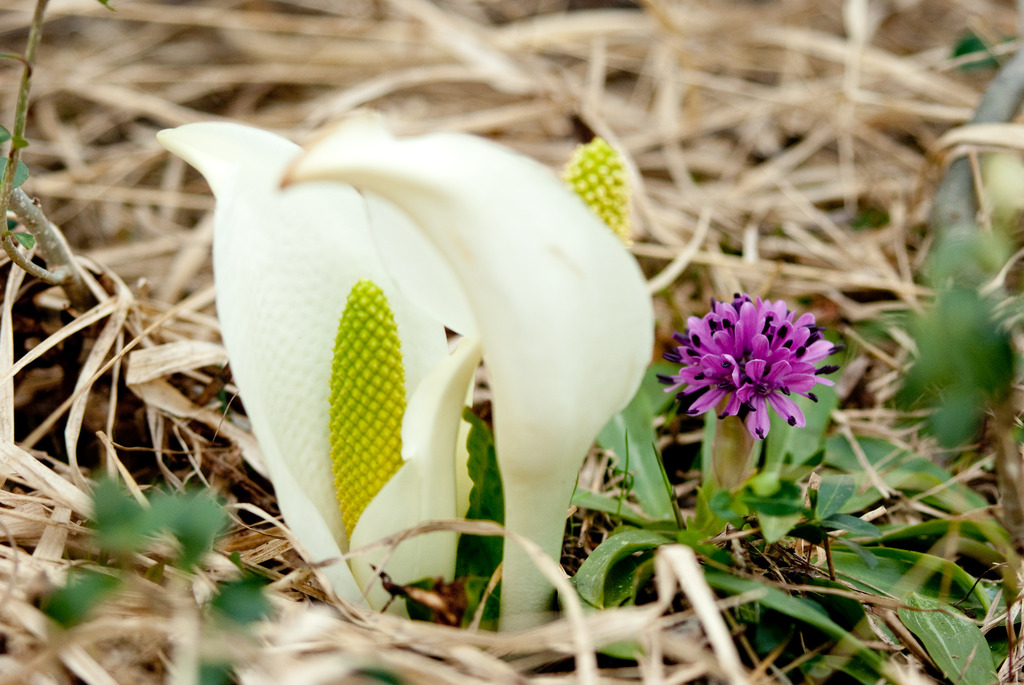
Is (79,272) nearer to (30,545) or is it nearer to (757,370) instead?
(30,545)

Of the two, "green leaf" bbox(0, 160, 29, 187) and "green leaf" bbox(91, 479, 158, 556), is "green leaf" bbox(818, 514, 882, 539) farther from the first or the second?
"green leaf" bbox(0, 160, 29, 187)

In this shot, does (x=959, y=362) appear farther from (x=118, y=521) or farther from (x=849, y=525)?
(x=118, y=521)

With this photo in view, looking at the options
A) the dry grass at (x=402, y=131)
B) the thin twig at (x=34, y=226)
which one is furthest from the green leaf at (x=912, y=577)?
the thin twig at (x=34, y=226)

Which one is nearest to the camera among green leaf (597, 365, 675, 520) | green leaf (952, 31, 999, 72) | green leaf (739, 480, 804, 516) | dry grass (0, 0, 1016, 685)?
dry grass (0, 0, 1016, 685)

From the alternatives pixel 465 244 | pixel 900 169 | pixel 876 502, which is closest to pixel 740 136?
pixel 900 169

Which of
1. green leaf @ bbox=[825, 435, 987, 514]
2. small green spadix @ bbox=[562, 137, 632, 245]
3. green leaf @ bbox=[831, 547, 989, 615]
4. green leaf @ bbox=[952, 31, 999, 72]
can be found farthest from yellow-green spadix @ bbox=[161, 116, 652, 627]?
green leaf @ bbox=[952, 31, 999, 72]

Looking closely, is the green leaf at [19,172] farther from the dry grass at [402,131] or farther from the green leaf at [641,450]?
the green leaf at [641,450]
